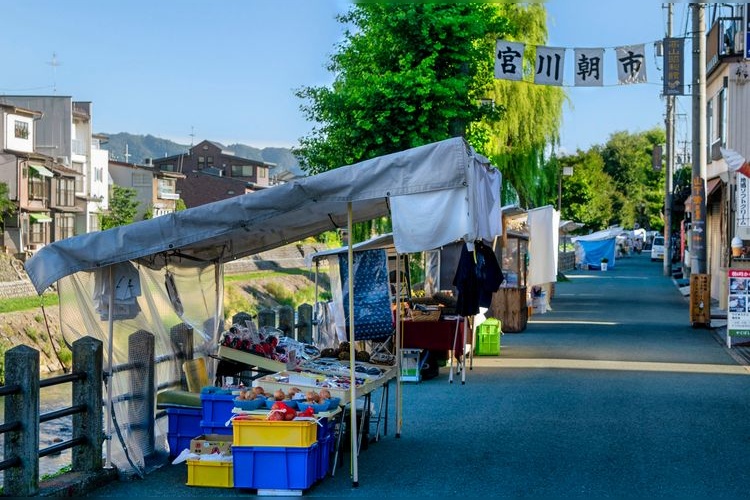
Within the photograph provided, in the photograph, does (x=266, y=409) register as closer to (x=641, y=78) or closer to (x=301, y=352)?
(x=301, y=352)

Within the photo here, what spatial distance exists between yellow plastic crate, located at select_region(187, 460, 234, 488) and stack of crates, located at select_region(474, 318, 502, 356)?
38.6 feet

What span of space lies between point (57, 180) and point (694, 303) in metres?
52.4

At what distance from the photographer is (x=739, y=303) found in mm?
21141

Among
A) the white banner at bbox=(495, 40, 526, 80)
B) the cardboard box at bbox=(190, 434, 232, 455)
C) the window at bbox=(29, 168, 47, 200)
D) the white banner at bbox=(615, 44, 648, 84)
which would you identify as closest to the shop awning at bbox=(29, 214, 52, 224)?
the window at bbox=(29, 168, 47, 200)

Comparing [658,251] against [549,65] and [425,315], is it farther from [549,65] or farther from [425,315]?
[425,315]

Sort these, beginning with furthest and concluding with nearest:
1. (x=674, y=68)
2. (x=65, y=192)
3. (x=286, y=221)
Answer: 1. (x=65, y=192)
2. (x=674, y=68)
3. (x=286, y=221)

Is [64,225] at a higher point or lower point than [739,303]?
higher

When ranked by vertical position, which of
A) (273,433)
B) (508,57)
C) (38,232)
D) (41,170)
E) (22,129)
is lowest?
(273,433)

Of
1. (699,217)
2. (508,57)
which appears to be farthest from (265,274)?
(508,57)

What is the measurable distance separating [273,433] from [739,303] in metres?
14.3

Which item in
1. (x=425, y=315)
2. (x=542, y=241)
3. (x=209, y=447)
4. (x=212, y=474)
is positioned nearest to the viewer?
(x=212, y=474)

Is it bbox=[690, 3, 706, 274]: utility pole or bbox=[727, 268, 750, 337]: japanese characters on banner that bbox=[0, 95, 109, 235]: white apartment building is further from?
bbox=[727, 268, 750, 337]: japanese characters on banner

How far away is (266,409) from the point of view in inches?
380

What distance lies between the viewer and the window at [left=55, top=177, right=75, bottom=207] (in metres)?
70.9
